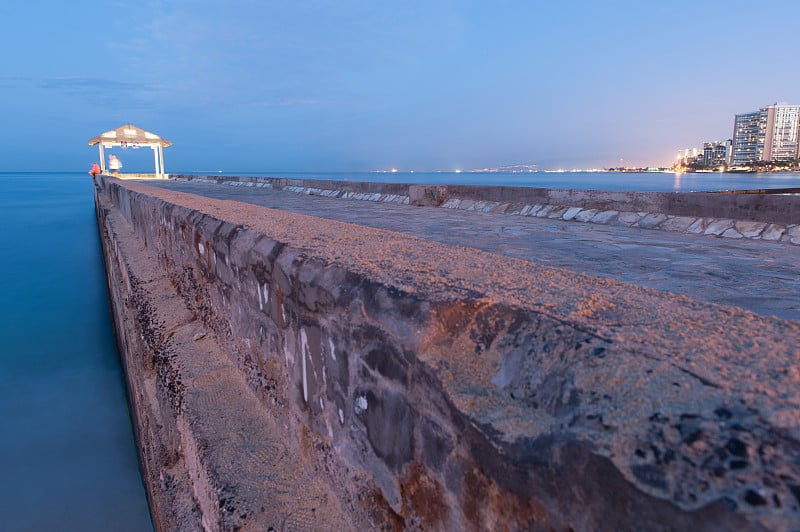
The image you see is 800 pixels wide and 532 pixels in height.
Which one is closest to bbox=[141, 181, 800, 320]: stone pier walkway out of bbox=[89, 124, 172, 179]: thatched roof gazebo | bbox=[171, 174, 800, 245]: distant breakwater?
bbox=[171, 174, 800, 245]: distant breakwater

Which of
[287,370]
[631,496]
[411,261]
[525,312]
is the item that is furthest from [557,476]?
[287,370]

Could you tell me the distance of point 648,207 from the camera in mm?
4945

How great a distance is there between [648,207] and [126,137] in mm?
31599

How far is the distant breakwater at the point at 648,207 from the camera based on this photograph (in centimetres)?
396

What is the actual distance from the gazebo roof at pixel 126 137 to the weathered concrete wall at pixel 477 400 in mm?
31957

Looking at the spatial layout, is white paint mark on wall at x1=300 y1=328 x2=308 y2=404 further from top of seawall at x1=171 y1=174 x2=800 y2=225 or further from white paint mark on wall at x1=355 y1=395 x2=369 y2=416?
top of seawall at x1=171 y1=174 x2=800 y2=225

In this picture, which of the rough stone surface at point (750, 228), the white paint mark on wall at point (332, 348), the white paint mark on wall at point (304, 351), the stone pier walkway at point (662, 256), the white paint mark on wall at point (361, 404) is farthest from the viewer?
the rough stone surface at point (750, 228)

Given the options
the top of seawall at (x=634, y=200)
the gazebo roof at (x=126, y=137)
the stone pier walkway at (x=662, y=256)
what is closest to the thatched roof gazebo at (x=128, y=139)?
the gazebo roof at (x=126, y=137)

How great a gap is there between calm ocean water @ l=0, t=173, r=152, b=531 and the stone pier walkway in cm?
342

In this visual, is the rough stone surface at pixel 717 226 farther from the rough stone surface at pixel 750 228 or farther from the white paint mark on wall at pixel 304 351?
the white paint mark on wall at pixel 304 351

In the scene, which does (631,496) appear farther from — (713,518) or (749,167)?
(749,167)

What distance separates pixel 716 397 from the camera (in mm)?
671

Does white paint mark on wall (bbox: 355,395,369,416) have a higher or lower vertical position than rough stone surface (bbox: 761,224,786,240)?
lower

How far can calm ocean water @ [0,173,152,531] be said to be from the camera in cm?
405
